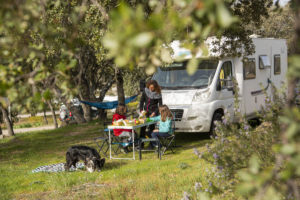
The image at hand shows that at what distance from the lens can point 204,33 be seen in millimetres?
1249

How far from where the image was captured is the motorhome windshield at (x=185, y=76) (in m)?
8.80

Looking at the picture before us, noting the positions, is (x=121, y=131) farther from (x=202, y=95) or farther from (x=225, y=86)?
(x=225, y=86)

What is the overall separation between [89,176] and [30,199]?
113 cm

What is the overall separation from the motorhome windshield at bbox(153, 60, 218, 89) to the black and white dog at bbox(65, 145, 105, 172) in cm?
355

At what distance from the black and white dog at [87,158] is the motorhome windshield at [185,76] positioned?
3.55 meters

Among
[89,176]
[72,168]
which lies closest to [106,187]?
[89,176]

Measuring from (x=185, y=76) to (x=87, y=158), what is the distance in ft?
12.9

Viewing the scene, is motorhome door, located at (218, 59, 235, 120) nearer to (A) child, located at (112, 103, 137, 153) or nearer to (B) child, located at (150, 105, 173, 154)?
(B) child, located at (150, 105, 173, 154)

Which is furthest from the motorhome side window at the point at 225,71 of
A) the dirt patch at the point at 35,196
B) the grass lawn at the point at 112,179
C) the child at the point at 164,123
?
the dirt patch at the point at 35,196

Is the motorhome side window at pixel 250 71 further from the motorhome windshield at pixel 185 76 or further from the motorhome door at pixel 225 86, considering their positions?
the motorhome windshield at pixel 185 76

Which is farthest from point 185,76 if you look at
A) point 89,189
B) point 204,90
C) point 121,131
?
point 89,189

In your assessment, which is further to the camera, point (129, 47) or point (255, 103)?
point (255, 103)

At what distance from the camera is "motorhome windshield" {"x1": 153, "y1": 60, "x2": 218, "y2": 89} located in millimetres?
8797

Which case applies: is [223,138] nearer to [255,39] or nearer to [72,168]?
[72,168]
